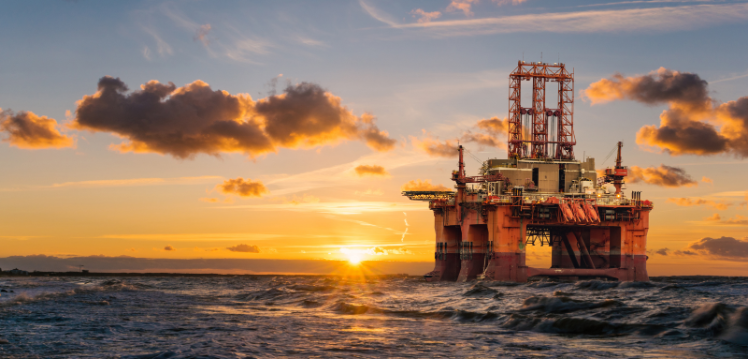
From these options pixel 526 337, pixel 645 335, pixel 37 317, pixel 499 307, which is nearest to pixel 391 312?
pixel 499 307

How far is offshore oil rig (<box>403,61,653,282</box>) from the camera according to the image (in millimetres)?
77000

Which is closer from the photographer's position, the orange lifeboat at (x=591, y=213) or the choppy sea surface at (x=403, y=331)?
the choppy sea surface at (x=403, y=331)

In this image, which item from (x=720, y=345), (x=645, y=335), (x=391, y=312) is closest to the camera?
(x=720, y=345)

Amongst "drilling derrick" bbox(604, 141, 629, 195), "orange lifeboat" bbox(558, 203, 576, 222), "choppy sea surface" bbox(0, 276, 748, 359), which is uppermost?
"drilling derrick" bbox(604, 141, 629, 195)

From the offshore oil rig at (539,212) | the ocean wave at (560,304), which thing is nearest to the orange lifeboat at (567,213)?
the offshore oil rig at (539,212)

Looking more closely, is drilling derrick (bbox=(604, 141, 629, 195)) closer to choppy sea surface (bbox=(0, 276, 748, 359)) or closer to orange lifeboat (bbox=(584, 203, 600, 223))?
orange lifeboat (bbox=(584, 203, 600, 223))

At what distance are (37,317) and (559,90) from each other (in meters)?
88.4

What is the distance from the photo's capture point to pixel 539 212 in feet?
252

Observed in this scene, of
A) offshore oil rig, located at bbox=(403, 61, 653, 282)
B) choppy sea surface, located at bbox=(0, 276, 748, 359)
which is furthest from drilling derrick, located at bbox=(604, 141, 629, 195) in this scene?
choppy sea surface, located at bbox=(0, 276, 748, 359)

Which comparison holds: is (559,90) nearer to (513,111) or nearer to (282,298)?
(513,111)

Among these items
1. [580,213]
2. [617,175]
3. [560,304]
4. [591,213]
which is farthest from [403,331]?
[617,175]

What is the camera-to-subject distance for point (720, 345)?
19078mm

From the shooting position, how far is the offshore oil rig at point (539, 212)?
77000mm

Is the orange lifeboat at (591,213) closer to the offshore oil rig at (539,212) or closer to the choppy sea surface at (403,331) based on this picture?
the offshore oil rig at (539,212)
